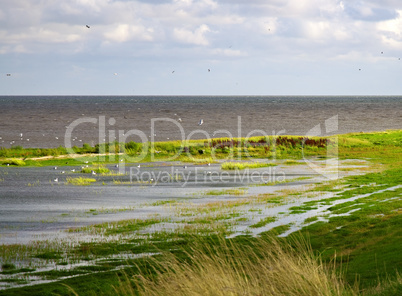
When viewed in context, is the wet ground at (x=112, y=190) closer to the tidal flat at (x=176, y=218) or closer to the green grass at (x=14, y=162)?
the tidal flat at (x=176, y=218)

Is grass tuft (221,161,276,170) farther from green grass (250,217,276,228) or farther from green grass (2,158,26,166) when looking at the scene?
green grass (250,217,276,228)

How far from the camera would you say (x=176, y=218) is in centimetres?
2589

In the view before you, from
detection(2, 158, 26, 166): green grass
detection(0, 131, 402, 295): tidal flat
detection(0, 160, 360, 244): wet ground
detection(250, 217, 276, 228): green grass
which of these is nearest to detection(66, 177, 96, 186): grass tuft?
detection(0, 131, 402, 295): tidal flat

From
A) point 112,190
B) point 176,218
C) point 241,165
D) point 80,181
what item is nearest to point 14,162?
point 80,181

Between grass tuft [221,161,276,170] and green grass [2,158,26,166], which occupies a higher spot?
green grass [2,158,26,166]

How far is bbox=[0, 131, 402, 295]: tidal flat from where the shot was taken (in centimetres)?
1617

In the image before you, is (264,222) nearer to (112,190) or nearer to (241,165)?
(112,190)

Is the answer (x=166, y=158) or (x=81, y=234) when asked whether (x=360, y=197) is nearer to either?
(x=81, y=234)

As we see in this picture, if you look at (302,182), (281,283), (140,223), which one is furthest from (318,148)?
(281,283)

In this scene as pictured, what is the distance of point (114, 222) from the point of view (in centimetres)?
2502

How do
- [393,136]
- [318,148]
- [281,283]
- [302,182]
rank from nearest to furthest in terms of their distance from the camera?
[281,283] < [302,182] < [318,148] < [393,136]

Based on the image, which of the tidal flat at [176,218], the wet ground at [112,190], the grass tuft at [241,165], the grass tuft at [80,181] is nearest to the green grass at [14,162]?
the tidal flat at [176,218]

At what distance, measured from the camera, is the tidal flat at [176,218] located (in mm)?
16172

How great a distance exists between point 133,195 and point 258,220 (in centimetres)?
1171
